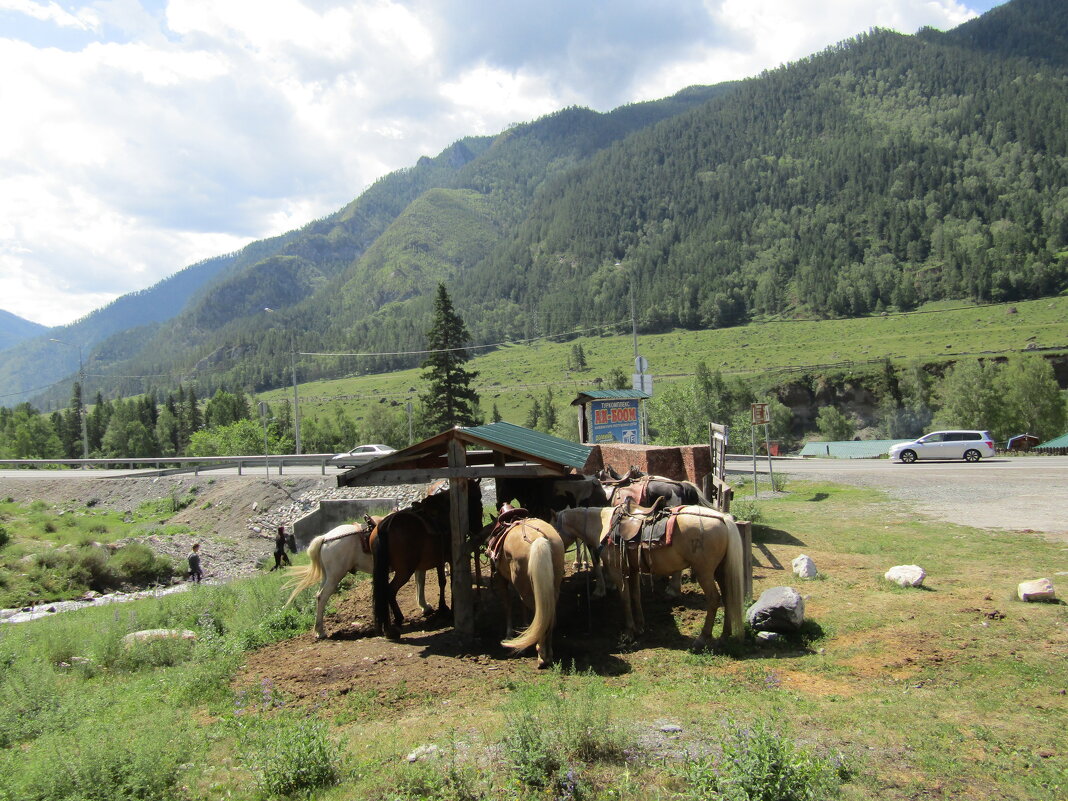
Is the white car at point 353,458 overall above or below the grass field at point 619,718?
above

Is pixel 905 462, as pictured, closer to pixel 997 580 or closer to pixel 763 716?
pixel 997 580

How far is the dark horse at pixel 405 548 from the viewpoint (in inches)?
396

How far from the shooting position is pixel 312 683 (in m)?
8.16

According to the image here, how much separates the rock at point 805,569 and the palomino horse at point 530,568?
4926 millimetres

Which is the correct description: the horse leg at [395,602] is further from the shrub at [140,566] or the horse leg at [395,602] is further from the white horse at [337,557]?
the shrub at [140,566]

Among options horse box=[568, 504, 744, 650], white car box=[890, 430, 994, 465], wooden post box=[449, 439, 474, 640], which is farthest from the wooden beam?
white car box=[890, 430, 994, 465]

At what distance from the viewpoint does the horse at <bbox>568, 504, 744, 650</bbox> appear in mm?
8414

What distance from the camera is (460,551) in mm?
9820

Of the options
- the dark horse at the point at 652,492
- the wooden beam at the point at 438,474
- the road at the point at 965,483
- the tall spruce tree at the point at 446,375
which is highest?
the tall spruce tree at the point at 446,375

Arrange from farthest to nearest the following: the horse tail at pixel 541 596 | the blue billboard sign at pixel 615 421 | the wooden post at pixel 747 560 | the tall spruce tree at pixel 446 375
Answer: the tall spruce tree at pixel 446 375 → the blue billboard sign at pixel 615 421 → the wooden post at pixel 747 560 → the horse tail at pixel 541 596

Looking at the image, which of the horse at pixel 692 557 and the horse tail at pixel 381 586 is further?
the horse tail at pixel 381 586

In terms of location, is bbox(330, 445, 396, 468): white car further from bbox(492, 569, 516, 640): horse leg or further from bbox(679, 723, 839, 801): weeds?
bbox(679, 723, 839, 801): weeds

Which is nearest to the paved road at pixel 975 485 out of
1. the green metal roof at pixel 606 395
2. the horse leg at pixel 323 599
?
the green metal roof at pixel 606 395

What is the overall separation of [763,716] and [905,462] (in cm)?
3371
